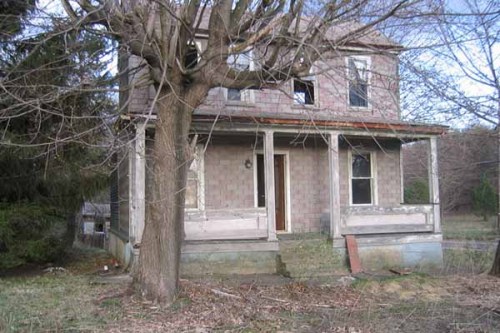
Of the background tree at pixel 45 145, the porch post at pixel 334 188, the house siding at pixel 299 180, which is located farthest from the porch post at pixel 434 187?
the background tree at pixel 45 145

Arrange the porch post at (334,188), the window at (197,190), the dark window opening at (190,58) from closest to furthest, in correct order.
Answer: the dark window opening at (190,58)
the porch post at (334,188)
the window at (197,190)

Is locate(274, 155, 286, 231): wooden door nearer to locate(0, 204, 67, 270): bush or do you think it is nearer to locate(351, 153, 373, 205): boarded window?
locate(351, 153, 373, 205): boarded window

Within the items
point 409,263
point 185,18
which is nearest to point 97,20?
point 185,18

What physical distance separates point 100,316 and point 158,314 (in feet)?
2.75

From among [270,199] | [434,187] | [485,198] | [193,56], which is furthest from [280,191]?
[485,198]

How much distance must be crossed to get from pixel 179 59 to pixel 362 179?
825 cm

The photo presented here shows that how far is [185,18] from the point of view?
7.93 meters

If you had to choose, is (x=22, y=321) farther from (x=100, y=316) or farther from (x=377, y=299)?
(x=377, y=299)

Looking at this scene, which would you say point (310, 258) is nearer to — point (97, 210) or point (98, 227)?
point (98, 227)

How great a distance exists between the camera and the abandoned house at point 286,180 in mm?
11719

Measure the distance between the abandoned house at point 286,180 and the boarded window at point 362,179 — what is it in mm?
31

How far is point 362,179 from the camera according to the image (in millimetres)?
14844

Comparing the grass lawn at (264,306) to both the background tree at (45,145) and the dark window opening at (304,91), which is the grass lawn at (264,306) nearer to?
the background tree at (45,145)

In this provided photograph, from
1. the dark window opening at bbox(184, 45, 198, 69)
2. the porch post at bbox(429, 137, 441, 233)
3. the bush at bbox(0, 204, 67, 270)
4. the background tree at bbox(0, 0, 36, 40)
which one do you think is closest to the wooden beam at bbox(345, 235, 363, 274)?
the porch post at bbox(429, 137, 441, 233)
